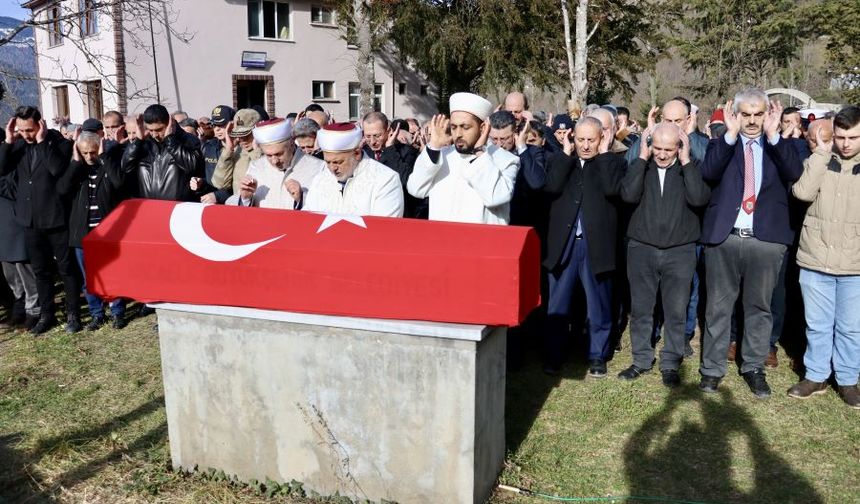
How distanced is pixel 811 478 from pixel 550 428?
1479 mm

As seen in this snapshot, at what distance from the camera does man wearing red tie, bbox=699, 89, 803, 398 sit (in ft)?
15.6

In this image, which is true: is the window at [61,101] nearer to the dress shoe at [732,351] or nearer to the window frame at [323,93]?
the window frame at [323,93]

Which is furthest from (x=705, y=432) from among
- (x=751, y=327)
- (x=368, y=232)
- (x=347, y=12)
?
(x=347, y=12)

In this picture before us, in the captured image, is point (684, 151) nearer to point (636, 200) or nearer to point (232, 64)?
point (636, 200)

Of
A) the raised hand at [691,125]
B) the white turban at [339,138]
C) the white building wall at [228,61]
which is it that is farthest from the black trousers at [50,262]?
the white building wall at [228,61]

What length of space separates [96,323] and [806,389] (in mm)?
6157

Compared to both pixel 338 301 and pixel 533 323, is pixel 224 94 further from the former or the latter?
pixel 338 301

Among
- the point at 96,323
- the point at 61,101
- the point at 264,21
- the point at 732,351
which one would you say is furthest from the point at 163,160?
the point at 61,101

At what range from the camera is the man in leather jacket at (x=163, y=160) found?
6.33 metres

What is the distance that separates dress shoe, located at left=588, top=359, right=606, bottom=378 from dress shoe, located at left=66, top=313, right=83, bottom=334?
4793 millimetres

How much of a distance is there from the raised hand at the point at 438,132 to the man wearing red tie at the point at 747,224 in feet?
6.18

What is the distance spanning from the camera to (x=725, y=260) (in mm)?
5035

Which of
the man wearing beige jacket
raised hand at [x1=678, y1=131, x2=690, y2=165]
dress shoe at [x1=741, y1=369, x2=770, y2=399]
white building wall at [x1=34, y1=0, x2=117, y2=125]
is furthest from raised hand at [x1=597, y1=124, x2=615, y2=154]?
white building wall at [x1=34, y1=0, x2=117, y2=125]

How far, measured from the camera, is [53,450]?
440cm
